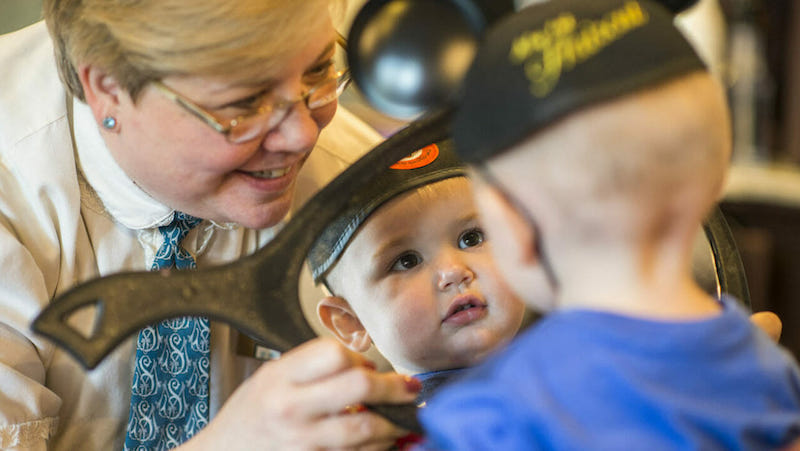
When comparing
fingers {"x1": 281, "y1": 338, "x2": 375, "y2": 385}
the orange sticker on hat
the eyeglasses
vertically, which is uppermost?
the eyeglasses

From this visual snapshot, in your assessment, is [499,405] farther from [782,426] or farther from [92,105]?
[92,105]

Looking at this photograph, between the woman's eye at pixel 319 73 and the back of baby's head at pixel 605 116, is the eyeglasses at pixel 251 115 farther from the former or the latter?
the back of baby's head at pixel 605 116

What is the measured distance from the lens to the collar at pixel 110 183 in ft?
4.42

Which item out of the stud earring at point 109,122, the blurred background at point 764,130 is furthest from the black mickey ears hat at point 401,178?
the blurred background at point 764,130

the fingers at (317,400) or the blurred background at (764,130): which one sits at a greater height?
the fingers at (317,400)

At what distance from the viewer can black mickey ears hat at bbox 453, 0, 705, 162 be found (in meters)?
0.69

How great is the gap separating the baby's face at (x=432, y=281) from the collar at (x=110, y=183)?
301 millimetres

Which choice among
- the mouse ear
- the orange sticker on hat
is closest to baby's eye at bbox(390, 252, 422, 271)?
the orange sticker on hat

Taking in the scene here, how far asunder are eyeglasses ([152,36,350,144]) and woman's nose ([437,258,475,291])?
11.2 inches

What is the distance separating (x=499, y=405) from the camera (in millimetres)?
694

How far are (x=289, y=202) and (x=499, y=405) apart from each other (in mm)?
682

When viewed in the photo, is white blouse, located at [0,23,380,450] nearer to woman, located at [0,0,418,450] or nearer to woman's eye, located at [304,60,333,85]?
woman, located at [0,0,418,450]

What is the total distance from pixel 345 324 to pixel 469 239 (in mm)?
258

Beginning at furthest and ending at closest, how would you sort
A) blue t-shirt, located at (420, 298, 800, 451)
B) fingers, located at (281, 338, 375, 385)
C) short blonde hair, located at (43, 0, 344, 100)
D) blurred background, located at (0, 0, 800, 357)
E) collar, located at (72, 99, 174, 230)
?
blurred background, located at (0, 0, 800, 357)
collar, located at (72, 99, 174, 230)
short blonde hair, located at (43, 0, 344, 100)
fingers, located at (281, 338, 375, 385)
blue t-shirt, located at (420, 298, 800, 451)
